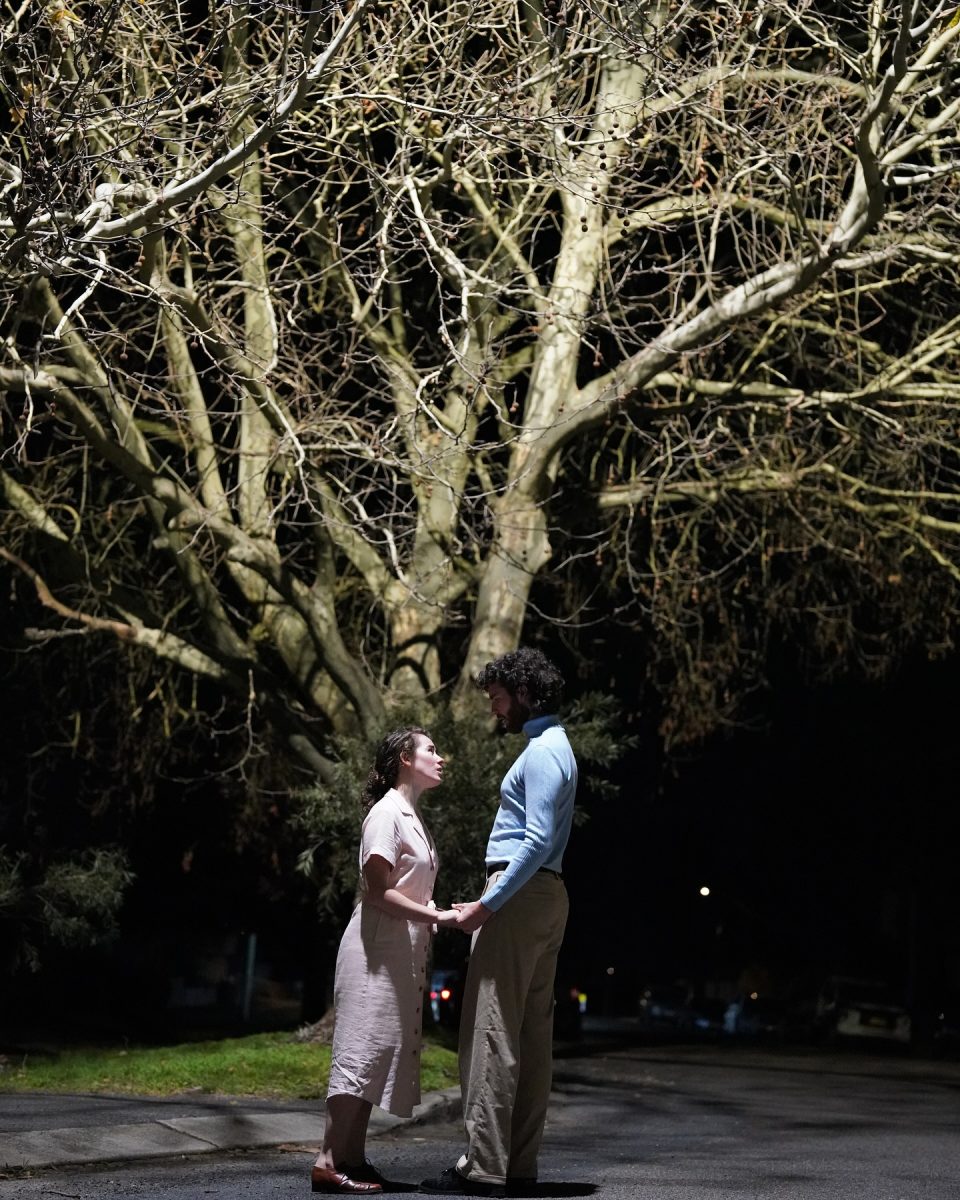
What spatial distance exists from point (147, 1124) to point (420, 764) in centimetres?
303

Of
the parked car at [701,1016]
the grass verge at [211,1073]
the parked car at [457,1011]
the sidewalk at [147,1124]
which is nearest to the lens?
the sidewalk at [147,1124]

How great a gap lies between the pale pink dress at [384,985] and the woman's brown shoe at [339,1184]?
284 millimetres

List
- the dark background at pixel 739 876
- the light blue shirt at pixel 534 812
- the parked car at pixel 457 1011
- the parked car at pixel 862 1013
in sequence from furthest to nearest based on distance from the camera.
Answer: the parked car at pixel 862 1013 → the parked car at pixel 457 1011 → the dark background at pixel 739 876 → the light blue shirt at pixel 534 812

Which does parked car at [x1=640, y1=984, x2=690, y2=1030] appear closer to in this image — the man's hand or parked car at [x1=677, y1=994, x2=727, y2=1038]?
parked car at [x1=677, y1=994, x2=727, y2=1038]

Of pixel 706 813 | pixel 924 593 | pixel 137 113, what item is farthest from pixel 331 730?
pixel 706 813

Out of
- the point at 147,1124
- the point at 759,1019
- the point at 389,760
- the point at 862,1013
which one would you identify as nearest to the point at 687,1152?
the point at 147,1124

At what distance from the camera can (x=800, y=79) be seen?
46.8ft

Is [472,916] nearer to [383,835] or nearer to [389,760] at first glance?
[383,835]

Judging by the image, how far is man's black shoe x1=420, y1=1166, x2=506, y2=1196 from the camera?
684 centimetres

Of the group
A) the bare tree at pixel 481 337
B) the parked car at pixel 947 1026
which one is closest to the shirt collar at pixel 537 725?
the bare tree at pixel 481 337

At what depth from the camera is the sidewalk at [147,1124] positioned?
27.1 feet

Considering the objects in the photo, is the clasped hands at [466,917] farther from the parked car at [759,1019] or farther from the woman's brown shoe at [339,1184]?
the parked car at [759,1019]

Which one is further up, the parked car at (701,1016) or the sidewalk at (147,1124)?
the parked car at (701,1016)

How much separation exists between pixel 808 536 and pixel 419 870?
35.9ft
